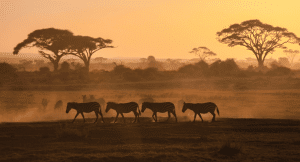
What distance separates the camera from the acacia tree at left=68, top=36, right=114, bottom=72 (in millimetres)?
56188

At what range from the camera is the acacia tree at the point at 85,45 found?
56188 mm

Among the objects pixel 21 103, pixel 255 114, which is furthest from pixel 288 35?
pixel 21 103

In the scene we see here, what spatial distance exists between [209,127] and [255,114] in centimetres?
987

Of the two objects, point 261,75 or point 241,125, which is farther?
point 261,75

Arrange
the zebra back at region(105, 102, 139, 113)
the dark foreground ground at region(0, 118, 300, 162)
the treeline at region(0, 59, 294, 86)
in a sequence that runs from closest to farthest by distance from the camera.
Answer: the dark foreground ground at region(0, 118, 300, 162) → the zebra back at region(105, 102, 139, 113) → the treeline at region(0, 59, 294, 86)

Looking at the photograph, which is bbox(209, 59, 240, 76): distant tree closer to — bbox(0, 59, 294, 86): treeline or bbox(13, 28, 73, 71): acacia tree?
bbox(0, 59, 294, 86): treeline

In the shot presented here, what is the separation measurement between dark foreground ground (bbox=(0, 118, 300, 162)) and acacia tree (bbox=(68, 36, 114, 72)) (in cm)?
3820

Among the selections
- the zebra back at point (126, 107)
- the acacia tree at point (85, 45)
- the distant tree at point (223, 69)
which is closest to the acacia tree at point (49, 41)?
the acacia tree at point (85, 45)

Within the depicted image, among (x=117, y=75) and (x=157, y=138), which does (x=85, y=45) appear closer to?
(x=117, y=75)

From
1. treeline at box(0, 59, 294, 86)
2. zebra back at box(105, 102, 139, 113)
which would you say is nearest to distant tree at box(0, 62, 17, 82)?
treeline at box(0, 59, 294, 86)

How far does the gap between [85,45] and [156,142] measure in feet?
143

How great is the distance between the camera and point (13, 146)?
43.8 feet

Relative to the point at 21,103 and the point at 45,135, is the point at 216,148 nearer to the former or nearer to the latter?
the point at 45,135

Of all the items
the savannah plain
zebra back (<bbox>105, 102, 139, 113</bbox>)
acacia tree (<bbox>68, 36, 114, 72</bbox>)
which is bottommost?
the savannah plain
